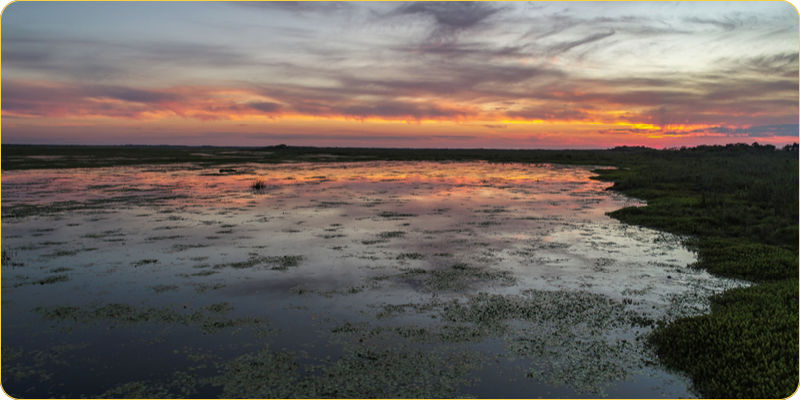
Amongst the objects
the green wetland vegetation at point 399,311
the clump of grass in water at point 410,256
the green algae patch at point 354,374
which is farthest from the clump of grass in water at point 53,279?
the clump of grass in water at point 410,256

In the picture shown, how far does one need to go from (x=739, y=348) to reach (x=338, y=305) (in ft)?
23.5

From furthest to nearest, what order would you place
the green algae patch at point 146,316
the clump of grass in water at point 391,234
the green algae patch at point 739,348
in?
the clump of grass in water at point 391,234 → the green algae patch at point 146,316 → the green algae patch at point 739,348

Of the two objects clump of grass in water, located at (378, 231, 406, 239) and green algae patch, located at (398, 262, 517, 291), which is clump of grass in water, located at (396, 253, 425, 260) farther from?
clump of grass in water, located at (378, 231, 406, 239)

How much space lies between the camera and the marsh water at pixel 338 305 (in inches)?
275

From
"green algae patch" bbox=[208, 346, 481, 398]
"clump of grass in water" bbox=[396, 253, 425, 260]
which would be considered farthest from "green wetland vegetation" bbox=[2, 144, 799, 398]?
"clump of grass in water" bbox=[396, 253, 425, 260]

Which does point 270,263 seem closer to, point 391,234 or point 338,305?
point 338,305

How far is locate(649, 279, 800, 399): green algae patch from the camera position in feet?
21.8

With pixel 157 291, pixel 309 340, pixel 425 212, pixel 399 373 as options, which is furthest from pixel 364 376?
pixel 425 212

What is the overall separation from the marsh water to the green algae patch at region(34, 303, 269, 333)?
5 centimetres

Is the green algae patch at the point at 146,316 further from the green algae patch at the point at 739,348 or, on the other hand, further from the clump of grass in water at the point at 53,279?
the green algae patch at the point at 739,348

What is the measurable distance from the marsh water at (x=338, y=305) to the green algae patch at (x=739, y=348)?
0.41 m

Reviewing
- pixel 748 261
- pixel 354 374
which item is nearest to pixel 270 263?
pixel 354 374

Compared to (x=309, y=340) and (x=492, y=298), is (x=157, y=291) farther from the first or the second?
(x=492, y=298)

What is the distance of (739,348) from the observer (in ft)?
24.3
